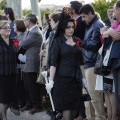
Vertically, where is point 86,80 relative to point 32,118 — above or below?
above

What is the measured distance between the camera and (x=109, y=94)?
6.10 metres

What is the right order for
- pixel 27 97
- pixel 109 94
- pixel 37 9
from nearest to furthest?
1. pixel 109 94
2. pixel 27 97
3. pixel 37 9

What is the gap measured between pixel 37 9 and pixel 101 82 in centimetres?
948

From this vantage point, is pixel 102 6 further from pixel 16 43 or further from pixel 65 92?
pixel 65 92

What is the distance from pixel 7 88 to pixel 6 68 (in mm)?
379

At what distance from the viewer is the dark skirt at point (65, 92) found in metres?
5.94

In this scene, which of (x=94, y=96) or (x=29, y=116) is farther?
(x=29, y=116)

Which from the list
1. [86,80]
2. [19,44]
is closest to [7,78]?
[19,44]

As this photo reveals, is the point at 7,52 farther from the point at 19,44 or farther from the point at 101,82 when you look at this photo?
the point at 101,82

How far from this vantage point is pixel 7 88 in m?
7.03

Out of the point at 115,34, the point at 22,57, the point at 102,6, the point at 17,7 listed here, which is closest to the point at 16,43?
the point at 22,57

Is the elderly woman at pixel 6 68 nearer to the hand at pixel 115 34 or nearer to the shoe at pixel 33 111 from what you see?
the shoe at pixel 33 111

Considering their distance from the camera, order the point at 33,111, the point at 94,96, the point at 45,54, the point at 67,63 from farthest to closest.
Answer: the point at 33,111, the point at 45,54, the point at 94,96, the point at 67,63

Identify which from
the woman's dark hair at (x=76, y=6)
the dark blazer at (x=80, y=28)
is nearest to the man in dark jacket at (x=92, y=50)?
the dark blazer at (x=80, y=28)
